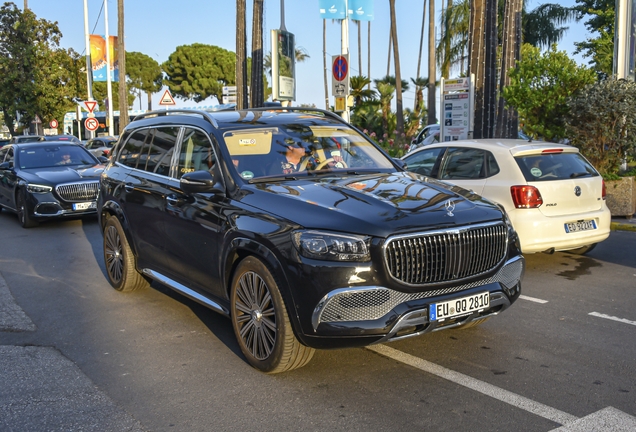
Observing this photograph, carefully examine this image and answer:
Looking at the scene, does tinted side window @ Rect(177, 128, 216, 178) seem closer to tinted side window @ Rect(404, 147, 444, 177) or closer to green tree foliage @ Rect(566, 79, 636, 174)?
tinted side window @ Rect(404, 147, 444, 177)

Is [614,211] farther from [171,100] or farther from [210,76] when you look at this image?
[210,76]

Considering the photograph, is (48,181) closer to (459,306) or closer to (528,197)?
(528,197)

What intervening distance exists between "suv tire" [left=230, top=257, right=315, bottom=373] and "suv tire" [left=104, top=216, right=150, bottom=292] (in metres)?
2.50

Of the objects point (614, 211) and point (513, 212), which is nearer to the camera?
point (513, 212)

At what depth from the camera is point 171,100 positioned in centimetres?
2223

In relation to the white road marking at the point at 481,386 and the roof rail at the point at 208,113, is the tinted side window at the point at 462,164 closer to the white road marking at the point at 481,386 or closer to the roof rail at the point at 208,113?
the roof rail at the point at 208,113

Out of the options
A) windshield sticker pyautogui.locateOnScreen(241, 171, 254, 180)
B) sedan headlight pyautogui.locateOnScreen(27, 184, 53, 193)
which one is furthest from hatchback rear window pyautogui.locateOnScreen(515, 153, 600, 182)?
sedan headlight pyautogui.locateOnScreen(27, 184, 53, 193)

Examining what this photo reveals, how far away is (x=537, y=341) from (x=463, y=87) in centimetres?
1283

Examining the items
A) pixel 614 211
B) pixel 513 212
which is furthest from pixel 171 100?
pixel 513 212

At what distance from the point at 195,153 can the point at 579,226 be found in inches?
182

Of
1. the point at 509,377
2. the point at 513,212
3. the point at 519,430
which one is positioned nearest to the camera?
the point at 519,430

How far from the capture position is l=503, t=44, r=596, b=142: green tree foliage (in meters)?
13.3

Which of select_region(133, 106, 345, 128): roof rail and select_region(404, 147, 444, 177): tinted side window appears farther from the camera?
select_region(404, 147, 444, 177): tinted side window

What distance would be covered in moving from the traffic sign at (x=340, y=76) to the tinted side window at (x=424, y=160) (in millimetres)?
6483
